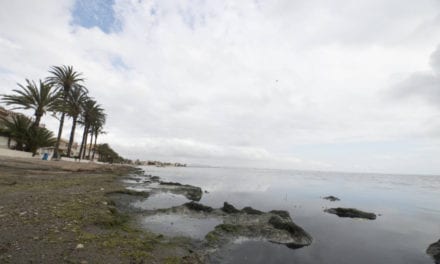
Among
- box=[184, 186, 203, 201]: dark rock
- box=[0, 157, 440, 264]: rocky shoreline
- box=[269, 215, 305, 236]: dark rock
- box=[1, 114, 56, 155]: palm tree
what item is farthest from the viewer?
box=[1, 114, 56, 155]: palm tree

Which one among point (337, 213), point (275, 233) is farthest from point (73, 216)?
point (337, 213)

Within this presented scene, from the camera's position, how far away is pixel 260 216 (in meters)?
16.5

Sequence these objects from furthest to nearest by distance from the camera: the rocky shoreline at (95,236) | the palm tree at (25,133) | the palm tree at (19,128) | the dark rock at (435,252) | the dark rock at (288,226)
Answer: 1. the palm tree at (25,133)
2. the palm tree at (19,128)
3. the dark rock at (288,226)
4. the dark rock at (435,252)
5. the rocky shoreline at (95,236)

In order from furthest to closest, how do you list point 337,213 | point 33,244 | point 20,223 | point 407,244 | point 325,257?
1. point 337,213
2. point 407,244
3. point 325,257
4. point 20,223
5. point 33,244

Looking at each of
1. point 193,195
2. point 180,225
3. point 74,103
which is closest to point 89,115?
point 74,103

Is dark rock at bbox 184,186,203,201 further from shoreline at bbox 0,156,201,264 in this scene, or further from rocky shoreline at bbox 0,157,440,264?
shoreline at bbox 0,156,201,264

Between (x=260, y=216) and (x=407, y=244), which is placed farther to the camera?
(x=260, y=216)

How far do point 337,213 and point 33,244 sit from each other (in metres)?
20.5

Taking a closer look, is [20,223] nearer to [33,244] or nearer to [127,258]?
[33,244]

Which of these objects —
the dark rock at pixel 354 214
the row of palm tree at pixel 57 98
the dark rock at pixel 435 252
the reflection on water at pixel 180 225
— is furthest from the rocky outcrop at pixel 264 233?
the row of palm tree at pixel 57 98

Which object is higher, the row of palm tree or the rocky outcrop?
the row of palm tree

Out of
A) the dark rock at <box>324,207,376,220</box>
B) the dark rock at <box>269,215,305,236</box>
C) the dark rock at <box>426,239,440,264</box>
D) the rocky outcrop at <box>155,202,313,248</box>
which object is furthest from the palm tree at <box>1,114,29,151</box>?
the dark rock at <box>426,239,440,264</box>

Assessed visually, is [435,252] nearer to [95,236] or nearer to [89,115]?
[95,236]

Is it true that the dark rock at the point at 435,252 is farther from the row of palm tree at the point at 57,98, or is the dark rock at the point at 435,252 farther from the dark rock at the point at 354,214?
the row of palm tree at the point at 57,98
